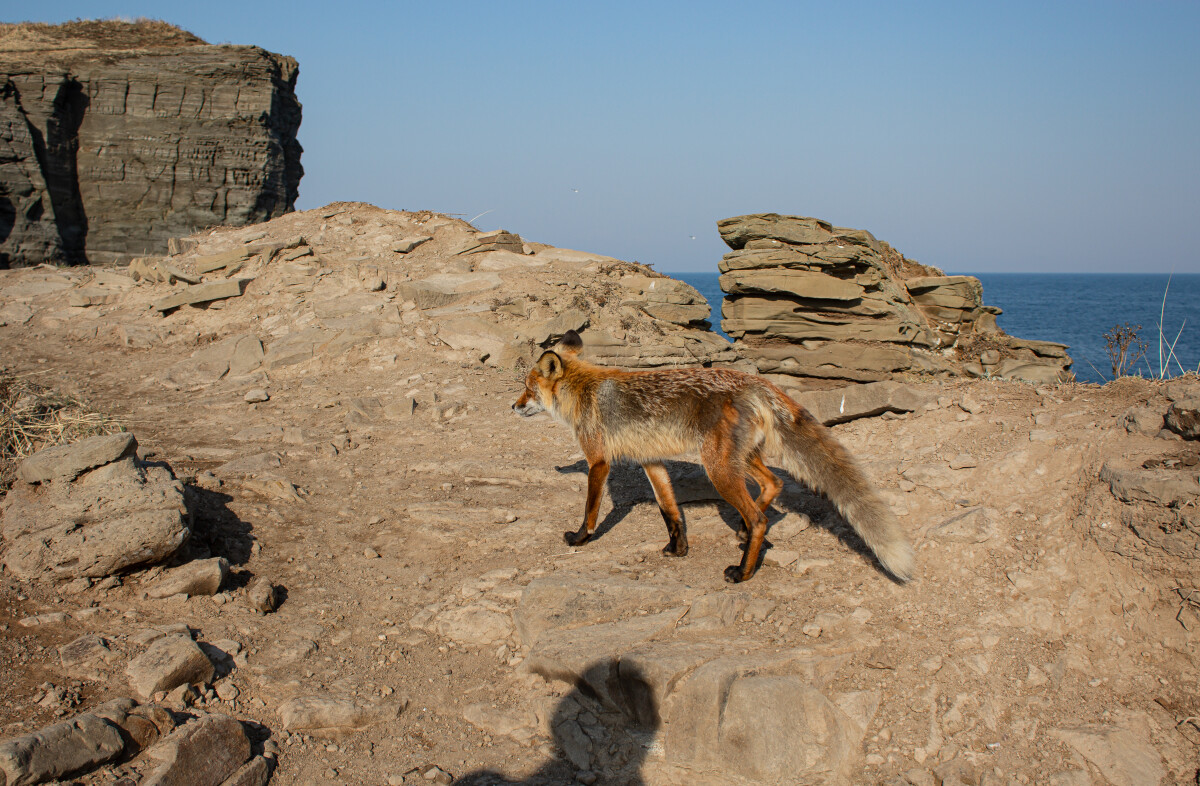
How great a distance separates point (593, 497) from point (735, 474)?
4.30 feet

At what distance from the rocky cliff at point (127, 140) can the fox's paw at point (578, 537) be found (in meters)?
28.9

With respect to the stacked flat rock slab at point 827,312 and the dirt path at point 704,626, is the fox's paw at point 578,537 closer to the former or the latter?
the dirt path at point 704,626

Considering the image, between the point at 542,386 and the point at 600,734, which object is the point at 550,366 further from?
the point at 600,734

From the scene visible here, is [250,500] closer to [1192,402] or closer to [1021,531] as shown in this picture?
[1021,531]

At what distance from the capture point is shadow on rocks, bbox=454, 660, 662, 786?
3.91 m

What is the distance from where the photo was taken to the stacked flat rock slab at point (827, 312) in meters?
10.5

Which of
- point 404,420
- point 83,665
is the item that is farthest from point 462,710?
point 404,420

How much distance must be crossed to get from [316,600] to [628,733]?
104 inches

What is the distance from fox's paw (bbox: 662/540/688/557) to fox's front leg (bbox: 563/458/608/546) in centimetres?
65

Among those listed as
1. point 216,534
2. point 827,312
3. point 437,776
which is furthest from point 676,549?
point 827,312

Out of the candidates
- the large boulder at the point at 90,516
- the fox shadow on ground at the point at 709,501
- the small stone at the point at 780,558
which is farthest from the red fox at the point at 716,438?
the large boulder at the point at 90,516

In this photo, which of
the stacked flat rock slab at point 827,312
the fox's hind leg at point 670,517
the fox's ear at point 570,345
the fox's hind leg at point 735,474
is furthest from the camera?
the stacked flat rock slab at point 827,312

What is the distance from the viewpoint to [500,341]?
39.4 ft

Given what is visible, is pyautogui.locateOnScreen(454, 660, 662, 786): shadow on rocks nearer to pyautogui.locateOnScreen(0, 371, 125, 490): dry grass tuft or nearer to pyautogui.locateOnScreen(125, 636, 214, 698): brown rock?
pyautogui.locateOnScreen(125, 636, 214, 698): brown rock
